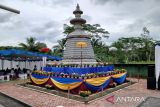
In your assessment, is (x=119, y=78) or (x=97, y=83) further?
(x=119, y=78)

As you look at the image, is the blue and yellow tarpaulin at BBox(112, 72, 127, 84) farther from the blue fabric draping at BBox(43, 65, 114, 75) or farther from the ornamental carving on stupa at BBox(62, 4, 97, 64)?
the ornamental carving on stupa at BBox(62, 4, 97, 64)

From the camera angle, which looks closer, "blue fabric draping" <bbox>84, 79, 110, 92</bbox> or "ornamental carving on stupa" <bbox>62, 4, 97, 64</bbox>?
"blue fabric draping" <bbox>84, 79, 110, 92</bbox>

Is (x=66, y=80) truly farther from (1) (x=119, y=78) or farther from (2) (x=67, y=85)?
(1) (x=119, y=78)

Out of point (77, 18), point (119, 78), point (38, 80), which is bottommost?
point (38, 80)

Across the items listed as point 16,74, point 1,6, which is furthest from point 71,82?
point 16,74

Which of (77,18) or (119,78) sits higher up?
(77,18)

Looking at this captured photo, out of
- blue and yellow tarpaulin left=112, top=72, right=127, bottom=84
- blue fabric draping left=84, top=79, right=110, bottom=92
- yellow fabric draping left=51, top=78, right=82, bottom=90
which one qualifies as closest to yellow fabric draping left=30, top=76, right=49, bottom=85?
yellow fabric draping left=51, top=78, right=82, bottom=90

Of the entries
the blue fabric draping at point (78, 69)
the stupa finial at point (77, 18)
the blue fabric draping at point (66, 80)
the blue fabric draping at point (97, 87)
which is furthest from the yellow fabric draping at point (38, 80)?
the stupa finial at point (77, 18)

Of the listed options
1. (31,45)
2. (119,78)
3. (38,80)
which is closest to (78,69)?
(38,80)

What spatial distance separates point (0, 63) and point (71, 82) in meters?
23.8

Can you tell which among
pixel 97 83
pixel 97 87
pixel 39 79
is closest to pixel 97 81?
pixel 97 83

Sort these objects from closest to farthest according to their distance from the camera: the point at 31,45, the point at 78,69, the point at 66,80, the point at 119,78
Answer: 1. the point at 66,80
2. the point at 78,69
3. the point at 119,78
4. the point at 31,45

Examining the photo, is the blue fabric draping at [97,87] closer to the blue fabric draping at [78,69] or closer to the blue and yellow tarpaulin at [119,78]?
the blue fabric draping at [78,69]

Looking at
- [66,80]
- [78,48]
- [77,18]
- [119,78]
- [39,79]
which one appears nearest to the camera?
Answer: [66,80]
